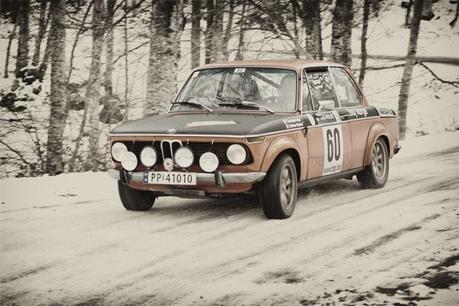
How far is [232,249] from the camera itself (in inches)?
248

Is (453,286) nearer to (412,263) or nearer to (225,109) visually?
(412,263)

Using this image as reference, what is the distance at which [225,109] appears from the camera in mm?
8070

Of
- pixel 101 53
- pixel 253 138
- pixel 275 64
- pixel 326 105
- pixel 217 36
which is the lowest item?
pixel 253 138

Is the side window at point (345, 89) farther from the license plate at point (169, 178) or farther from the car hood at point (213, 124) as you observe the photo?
the license plate at point (169, 178)

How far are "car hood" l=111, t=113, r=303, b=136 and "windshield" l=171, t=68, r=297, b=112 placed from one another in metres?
0.22

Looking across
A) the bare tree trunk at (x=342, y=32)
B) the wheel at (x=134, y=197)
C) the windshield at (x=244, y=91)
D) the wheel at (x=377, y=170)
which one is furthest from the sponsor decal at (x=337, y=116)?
the bare tree trunk at (x=342, y=32)

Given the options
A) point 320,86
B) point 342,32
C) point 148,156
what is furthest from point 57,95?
point 148,156

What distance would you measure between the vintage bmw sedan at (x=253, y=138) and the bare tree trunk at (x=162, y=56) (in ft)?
14.6

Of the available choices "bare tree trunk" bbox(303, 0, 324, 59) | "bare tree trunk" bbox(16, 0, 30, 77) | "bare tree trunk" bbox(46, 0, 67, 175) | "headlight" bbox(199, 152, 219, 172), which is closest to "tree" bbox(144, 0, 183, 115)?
"bare tree trunk" bbox(46, 0, 67, 175)

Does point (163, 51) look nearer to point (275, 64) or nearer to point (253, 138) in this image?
point (275, 64)

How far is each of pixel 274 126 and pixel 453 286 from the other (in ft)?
9.29

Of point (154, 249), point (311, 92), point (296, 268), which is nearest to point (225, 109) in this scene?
point (311, 92)

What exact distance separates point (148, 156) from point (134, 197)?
740 millimetres

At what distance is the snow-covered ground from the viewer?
5.00 metres
